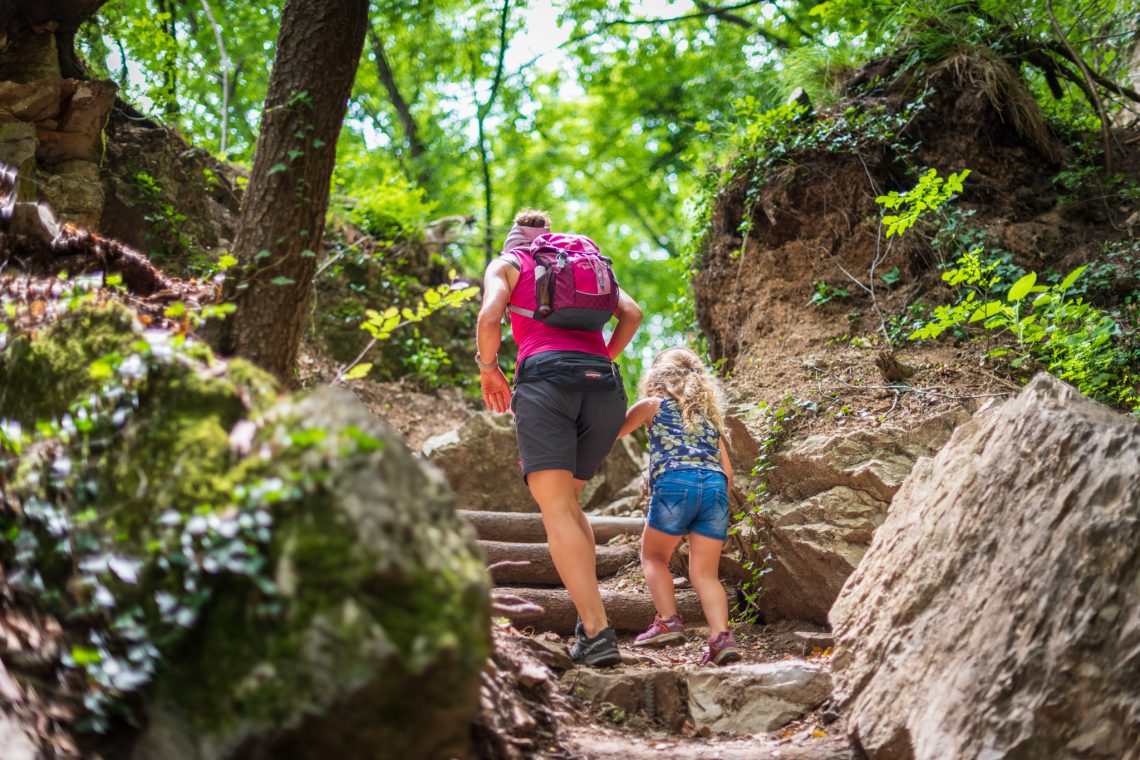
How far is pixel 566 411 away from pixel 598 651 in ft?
3.91

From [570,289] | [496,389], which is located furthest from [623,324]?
[496,389]

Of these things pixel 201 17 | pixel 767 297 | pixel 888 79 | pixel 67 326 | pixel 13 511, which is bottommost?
pixel 13 511

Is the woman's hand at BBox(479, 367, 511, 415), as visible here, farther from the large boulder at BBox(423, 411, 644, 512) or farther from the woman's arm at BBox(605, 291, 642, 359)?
the large boulder at BBox(423, 411, 644, 512)

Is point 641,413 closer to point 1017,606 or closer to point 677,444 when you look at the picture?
point 677,444

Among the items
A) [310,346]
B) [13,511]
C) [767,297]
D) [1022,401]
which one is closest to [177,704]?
[13,511]

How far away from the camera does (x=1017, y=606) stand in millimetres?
2598

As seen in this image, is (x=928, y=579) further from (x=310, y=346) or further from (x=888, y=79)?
(x=310, y=346)

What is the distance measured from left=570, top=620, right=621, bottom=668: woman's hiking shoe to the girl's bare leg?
26.9 inches

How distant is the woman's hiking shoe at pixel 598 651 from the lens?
3.90 m

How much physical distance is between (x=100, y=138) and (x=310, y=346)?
340cm

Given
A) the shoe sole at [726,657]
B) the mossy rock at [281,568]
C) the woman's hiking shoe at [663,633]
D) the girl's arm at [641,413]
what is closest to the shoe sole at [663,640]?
the woman's hiking shoe at [663,633]

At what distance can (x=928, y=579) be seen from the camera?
3.02m

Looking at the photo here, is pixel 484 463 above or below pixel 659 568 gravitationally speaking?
above

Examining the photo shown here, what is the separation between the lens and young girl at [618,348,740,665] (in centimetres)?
461
